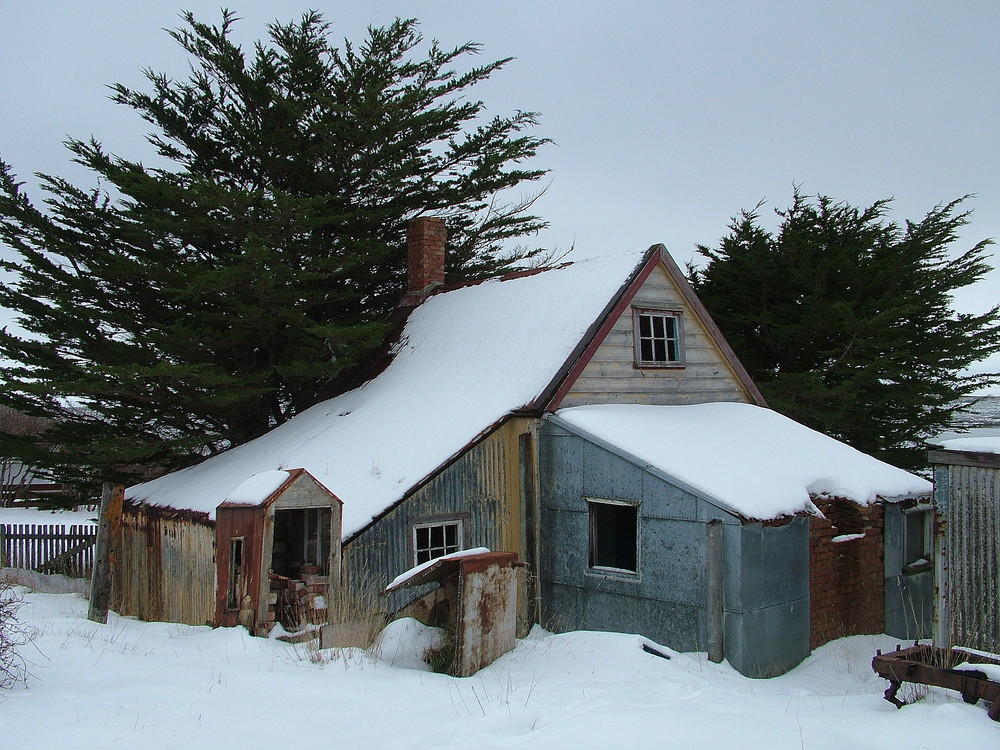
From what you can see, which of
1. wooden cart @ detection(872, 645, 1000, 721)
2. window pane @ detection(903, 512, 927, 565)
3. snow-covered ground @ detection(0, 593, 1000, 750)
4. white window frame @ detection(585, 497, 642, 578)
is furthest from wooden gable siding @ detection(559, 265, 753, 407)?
wooden cart @ detection(872, 645, 1000, 721)

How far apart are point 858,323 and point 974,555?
12.3m

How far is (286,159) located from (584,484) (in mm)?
11994

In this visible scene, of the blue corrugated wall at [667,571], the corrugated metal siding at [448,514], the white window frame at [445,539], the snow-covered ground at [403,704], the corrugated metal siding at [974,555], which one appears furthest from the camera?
the white window frame at [445,539]

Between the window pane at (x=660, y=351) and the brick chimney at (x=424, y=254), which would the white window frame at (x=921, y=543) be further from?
the brick chimney at (x=424, y=254)

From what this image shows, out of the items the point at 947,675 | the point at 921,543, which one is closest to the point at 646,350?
the point at 921,543

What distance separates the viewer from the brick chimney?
1802 centimetres

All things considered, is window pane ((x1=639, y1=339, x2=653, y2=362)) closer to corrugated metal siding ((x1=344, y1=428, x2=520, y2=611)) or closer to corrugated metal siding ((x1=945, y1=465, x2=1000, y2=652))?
corrugated metal siding ((x1=344, y1=428, x2=520, y2=611))

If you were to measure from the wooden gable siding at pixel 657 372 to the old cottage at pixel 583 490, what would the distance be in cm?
4

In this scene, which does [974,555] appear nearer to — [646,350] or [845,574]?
[845,574]

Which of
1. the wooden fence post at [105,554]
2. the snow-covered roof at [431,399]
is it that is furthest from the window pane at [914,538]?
the wooden fence post at [105,554]

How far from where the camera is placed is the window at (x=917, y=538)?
12.5m

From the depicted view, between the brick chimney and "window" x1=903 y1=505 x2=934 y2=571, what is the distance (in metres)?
10.6

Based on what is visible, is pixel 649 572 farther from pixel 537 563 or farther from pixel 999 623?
pixel 999 623

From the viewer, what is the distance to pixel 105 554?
474 inches
